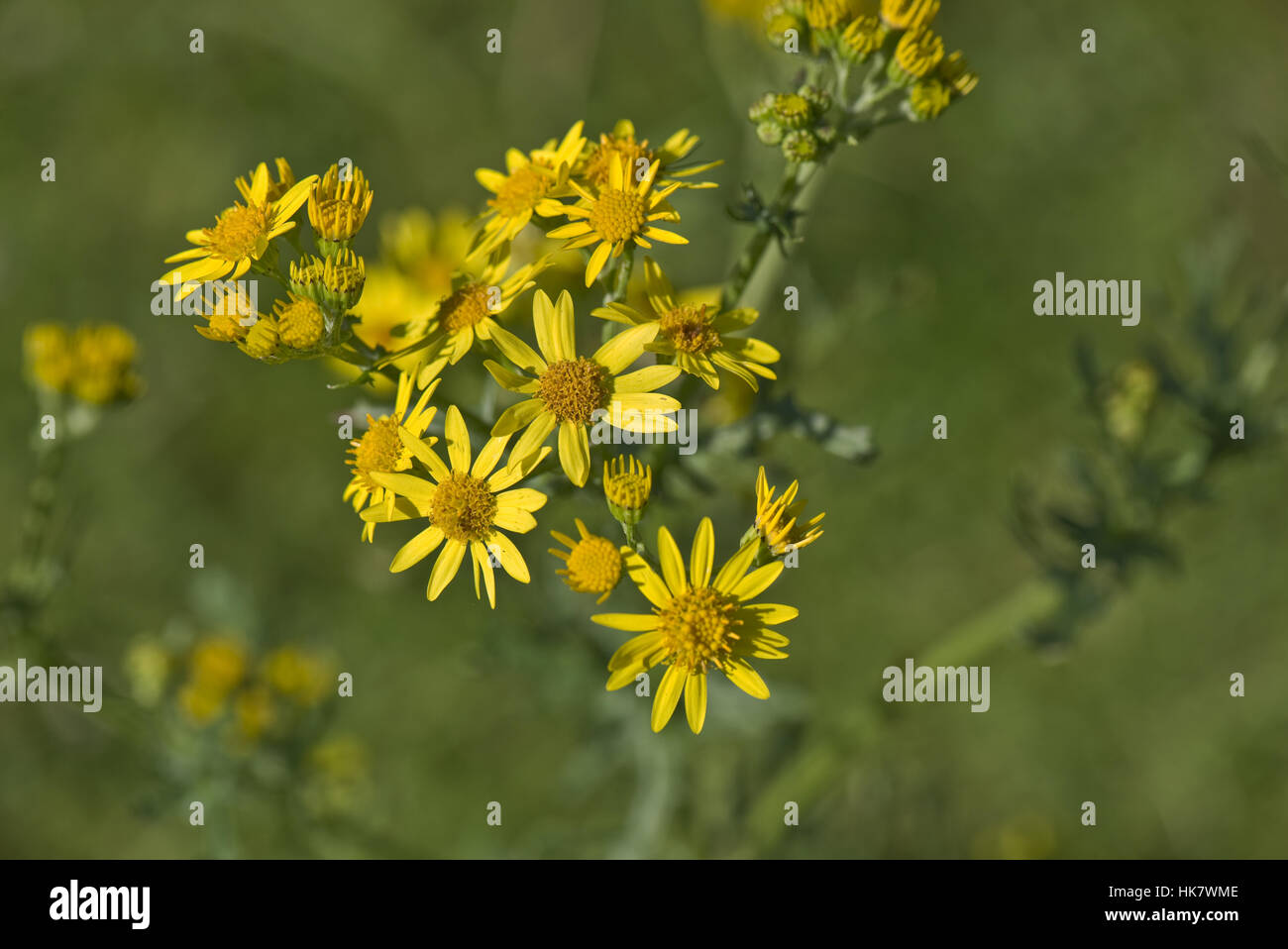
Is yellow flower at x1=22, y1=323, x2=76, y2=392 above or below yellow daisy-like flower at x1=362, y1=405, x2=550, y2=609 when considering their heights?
above

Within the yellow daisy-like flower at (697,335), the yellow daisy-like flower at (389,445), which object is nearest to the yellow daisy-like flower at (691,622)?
the yellow daisy-like flower at (697,335)

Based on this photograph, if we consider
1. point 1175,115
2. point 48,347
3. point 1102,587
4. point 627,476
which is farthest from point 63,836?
point 1175,115

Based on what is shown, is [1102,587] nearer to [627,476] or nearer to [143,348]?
[627,476]

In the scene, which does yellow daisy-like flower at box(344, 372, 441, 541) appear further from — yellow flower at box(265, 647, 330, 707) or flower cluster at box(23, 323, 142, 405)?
yellow flower at box(265, 647, 330, 707)

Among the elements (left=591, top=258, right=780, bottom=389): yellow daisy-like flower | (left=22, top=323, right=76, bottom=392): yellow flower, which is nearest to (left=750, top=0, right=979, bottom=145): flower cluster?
(left=591, top=258, right=780, bottom=389): yellow daisy-like flower

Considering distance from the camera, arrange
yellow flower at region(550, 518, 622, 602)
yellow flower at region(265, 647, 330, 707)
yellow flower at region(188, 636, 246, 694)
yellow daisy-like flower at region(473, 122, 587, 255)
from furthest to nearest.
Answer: yellow flower at region(265, 647, 330, 707)
yellow flower at region(188, 636, 246, 694)
yellow daisy-like flower at region(473, 122, 587, 255)
yellow flower at region(550, 518, 622, 602)

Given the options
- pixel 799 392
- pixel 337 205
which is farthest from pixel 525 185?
pixel 799 392

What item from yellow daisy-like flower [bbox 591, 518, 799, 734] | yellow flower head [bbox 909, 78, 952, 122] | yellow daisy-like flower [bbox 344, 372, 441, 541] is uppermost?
yellow flower head [bbox 909, 78, 952, 122]
